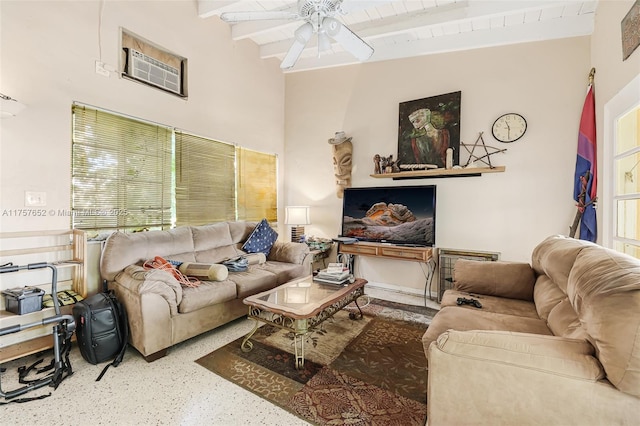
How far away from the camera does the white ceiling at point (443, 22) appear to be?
9.81 ft

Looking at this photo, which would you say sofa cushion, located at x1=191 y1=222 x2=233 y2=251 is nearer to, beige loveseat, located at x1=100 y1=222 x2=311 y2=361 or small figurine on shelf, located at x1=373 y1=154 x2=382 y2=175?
beige loveseat, located at x1=100 y1=222 x2=311 y2=361

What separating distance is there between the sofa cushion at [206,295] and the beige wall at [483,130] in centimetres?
226

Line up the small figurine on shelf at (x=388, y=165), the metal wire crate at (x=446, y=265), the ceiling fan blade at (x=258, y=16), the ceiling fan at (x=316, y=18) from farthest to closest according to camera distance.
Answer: the small figurine on shelf at (x=388, y=165) < the metal wire crate at (x=446, y=265) < the ceiling fan blade at (x=258, y=16) < the ceiling fan at (x=316, y=18)

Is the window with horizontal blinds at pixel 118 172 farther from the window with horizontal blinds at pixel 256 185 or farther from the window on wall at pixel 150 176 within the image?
the window with horizontal blinds at pixel 256 185

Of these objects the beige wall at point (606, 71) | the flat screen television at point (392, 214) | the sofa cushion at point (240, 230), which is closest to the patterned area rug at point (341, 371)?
the flat screen television at point (392, 214)

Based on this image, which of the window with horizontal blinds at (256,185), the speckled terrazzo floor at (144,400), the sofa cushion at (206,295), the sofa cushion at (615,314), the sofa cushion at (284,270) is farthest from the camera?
the window with horizontal blinds at (256,185)

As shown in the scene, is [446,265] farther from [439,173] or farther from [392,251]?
[439,173]

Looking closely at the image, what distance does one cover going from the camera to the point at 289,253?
12.3ft

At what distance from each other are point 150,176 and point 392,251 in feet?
9.77

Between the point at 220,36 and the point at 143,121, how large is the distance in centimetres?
172

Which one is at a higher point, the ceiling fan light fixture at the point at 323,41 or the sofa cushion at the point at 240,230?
the ceiling fan light fixture at the point at 323,41

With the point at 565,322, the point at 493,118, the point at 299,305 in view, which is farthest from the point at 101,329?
the point at 493,118

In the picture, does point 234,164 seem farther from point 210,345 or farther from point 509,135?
point 509,135

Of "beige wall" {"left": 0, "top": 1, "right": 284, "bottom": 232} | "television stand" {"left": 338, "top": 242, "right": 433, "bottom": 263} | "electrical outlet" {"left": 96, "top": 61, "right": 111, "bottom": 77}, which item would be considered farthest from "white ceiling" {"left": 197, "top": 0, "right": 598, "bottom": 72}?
"television stand" {"left": 338, "top": 242, "right": 433, "bottom": 263}
